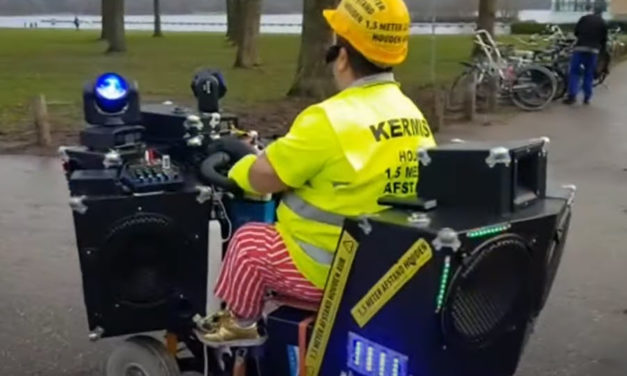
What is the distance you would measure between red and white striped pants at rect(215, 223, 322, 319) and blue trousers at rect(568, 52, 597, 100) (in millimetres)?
16756

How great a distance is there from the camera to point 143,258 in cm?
434

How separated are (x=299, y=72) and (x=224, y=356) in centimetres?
1539

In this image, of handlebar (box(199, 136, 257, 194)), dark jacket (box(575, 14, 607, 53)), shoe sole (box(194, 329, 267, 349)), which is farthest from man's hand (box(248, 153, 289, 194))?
dark jacket (box(575, 14, 607, 53))

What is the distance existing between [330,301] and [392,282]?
36 cm

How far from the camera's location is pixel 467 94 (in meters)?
17.9

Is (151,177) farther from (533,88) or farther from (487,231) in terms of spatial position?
(533,88)

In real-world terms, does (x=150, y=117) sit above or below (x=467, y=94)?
above

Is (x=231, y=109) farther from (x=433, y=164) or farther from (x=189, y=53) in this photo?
(x=189, y=53)

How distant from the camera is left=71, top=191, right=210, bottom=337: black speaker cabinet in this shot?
13.8 feet

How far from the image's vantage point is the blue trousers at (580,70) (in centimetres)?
2005

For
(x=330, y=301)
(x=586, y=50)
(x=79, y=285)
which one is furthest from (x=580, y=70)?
(x=330, y=301)

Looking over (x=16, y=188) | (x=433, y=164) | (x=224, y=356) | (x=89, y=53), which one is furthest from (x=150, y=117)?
(x=89, y=53)

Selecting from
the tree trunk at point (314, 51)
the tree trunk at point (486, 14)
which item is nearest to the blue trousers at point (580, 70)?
the tree trunk at point (314, 51)

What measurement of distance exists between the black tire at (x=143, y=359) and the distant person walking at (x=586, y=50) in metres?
16.5
